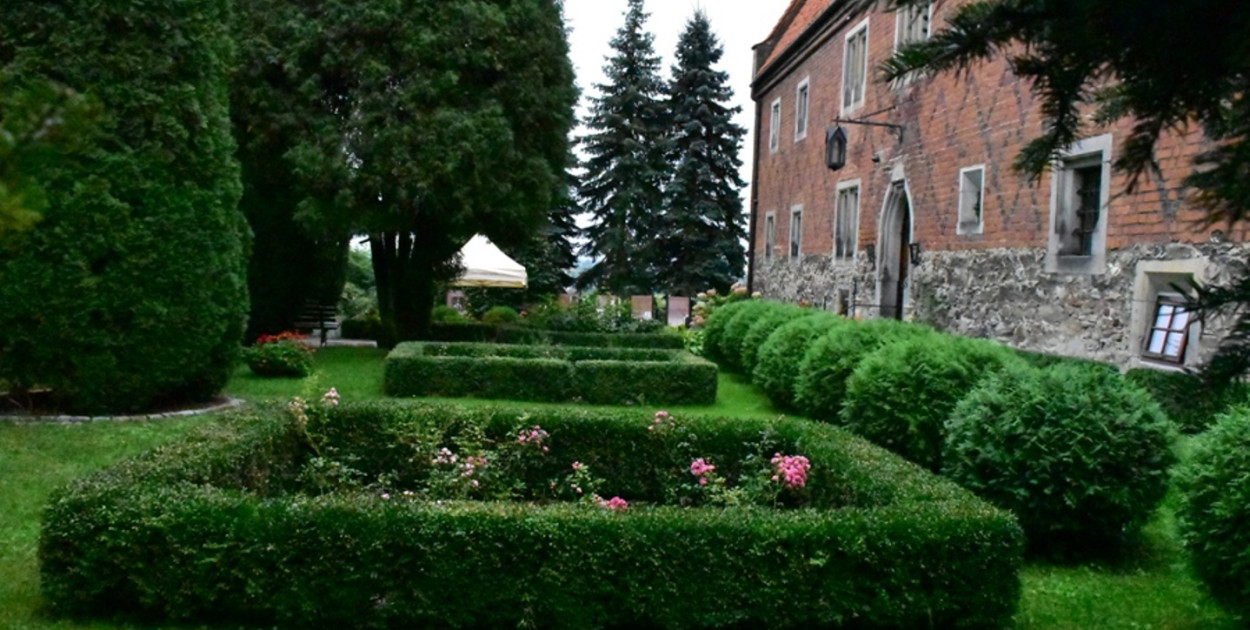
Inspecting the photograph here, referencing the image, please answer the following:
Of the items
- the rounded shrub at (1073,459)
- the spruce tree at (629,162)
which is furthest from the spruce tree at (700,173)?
the rounded shrub at (1073,459)

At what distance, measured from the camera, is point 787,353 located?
1366 cm

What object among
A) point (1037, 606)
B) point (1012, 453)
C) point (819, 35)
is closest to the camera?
point (1037, 606)

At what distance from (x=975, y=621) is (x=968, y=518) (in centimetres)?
54

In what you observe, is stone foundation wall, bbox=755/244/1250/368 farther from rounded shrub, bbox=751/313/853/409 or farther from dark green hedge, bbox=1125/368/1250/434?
dark green hedge, bbox=1125/368/1250/434

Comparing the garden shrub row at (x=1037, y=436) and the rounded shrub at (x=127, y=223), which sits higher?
the rounded shrub at (x=127, y=223)

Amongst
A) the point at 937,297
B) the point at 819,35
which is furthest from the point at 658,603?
the point at 819,35

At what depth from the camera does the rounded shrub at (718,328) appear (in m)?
19.6

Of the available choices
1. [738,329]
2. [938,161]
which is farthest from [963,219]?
[738,329]

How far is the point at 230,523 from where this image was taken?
513 cm

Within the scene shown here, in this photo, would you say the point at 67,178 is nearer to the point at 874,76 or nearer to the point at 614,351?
the point at 614,351

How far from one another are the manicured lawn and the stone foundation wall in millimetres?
2219

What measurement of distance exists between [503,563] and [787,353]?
8968mm

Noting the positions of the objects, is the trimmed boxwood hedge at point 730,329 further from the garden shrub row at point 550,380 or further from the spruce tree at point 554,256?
the spruce tree at point 554,256

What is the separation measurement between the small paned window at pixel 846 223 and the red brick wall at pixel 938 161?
13.6 inches
